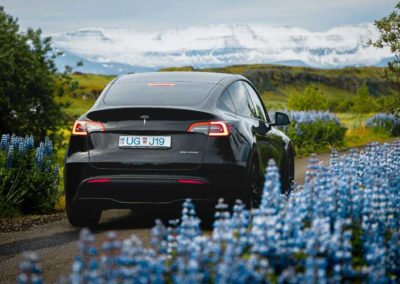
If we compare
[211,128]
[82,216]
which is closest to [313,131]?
[82,216]

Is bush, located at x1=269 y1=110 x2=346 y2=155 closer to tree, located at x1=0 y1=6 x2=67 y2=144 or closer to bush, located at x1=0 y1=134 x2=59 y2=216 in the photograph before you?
tree, located at x1=0 y1=6 x2=67 y2=144

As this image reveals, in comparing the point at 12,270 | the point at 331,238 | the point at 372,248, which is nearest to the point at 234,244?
the point at 331,238

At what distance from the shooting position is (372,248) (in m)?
3.92

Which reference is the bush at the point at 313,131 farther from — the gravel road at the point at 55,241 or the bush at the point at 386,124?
the gravel road at the point at 55,241

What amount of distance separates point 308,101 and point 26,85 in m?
62.3

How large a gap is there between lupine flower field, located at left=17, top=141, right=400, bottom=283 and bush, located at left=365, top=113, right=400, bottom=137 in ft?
91.6

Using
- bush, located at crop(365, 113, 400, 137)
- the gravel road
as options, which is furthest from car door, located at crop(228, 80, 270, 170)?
bush, located at crop(365, 113, 400, 137)

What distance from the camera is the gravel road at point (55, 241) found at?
6355mm

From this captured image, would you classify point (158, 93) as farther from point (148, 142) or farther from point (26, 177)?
point (26, 177)

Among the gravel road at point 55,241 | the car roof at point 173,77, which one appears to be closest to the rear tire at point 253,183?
the car roof at point 173,77

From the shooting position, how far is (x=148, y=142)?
725 centimetres

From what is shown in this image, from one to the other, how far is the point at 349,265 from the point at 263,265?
62cm

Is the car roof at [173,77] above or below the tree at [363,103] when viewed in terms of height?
above

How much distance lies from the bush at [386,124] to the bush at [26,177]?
24.3 metres
